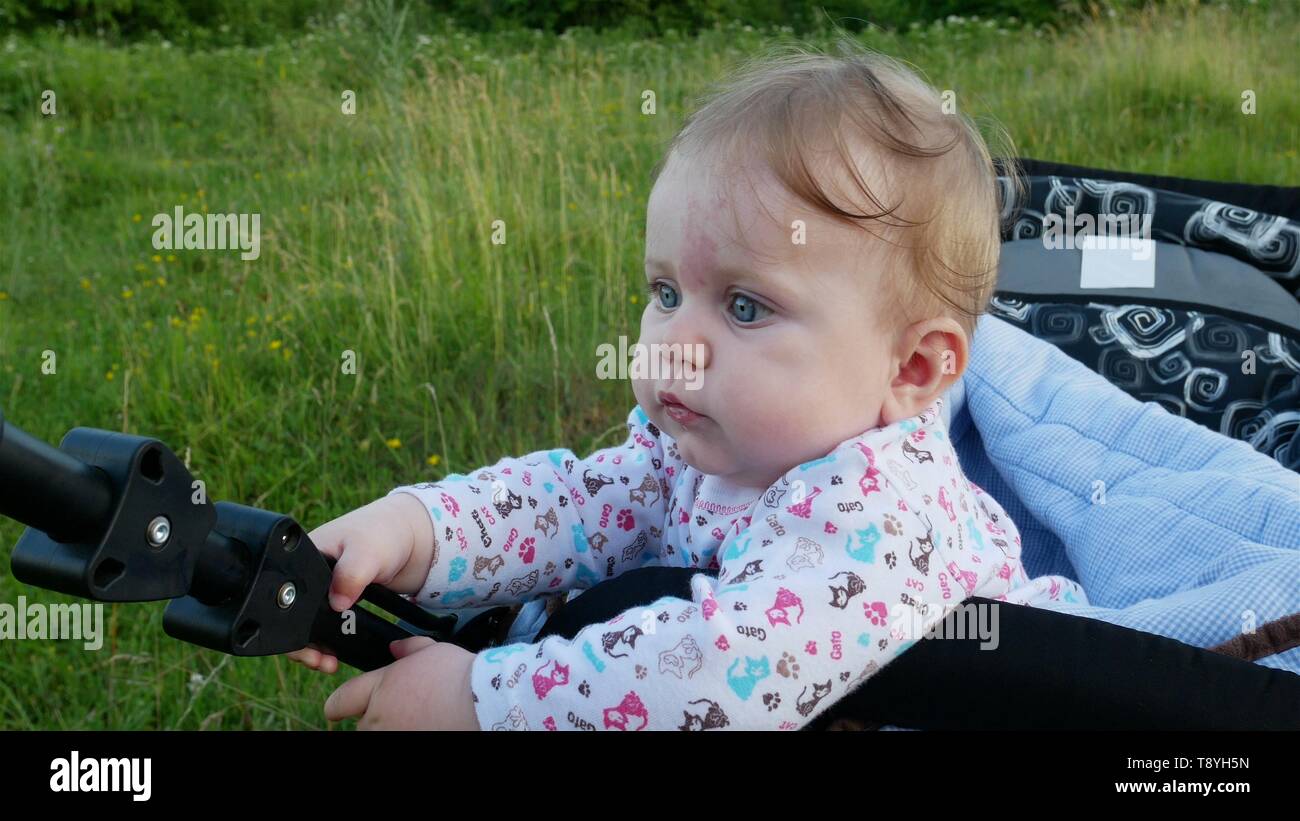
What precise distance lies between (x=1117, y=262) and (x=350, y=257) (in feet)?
7.10

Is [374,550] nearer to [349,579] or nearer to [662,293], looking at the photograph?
[349,579]

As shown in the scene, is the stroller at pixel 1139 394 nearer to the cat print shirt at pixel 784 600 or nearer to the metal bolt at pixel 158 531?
the cat print shirt at pixel 784 600

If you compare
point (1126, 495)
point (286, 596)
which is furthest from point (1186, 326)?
point (286, 596)

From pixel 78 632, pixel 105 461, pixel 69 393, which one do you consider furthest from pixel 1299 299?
pixel 69 393

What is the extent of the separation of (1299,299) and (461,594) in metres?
1.76

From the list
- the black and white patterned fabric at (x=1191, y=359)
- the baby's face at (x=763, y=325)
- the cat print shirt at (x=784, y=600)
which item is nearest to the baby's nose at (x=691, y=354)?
the baby's face at (x=763, y=325)

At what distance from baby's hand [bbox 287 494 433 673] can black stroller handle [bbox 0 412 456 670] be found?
66 millimetres

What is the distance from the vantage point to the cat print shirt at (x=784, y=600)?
1194mm

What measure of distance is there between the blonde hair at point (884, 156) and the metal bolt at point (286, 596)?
25.8 inches

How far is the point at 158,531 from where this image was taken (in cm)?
98

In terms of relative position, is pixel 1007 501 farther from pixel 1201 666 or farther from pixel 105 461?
pixel 105 461

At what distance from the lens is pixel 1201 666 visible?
1248mm

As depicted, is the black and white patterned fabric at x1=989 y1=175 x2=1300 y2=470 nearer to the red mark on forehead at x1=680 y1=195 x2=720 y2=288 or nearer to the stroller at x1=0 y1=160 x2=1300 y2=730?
the stroller at x1=0 y1=160 x2=1300 y2=730

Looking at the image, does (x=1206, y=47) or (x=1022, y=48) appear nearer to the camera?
(x=1206, y=47)
